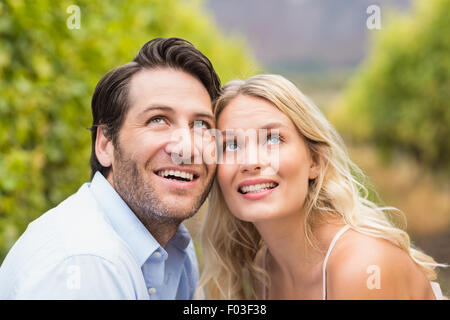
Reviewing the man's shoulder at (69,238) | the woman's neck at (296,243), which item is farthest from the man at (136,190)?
the woman's neck at (296,243)

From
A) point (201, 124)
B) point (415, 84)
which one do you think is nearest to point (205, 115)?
point (201, 124)

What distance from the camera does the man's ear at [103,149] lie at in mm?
2402

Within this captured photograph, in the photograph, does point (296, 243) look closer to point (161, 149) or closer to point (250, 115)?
point (250, 115)

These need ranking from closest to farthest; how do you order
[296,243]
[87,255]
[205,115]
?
[87,255]
[205,115]
[296,243]

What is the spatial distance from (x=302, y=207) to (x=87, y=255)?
48.3 inches

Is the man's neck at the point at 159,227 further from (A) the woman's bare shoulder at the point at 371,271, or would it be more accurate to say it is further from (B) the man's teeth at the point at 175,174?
(A) the woman's bare shoulder at the point at 371,271

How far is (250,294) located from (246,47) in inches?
961

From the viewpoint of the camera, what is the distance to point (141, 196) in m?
2.22

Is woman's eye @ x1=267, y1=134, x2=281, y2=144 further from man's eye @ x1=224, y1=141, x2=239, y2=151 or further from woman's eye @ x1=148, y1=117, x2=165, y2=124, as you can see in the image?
woman's eye @ x1=148, y1=117, x2=165, y2=124

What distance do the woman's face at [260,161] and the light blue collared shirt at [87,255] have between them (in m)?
0.46

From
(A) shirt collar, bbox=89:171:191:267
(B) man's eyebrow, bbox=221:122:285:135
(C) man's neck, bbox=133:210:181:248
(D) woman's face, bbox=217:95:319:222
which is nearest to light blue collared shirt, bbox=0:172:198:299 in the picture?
(A) shirt collar, bbox=89:171:191:267

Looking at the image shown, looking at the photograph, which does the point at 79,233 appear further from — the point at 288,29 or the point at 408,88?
the point at 288,29

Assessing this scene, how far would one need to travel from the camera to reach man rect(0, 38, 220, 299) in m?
1.83

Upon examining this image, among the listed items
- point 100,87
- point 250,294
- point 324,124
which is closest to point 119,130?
point 100,87
